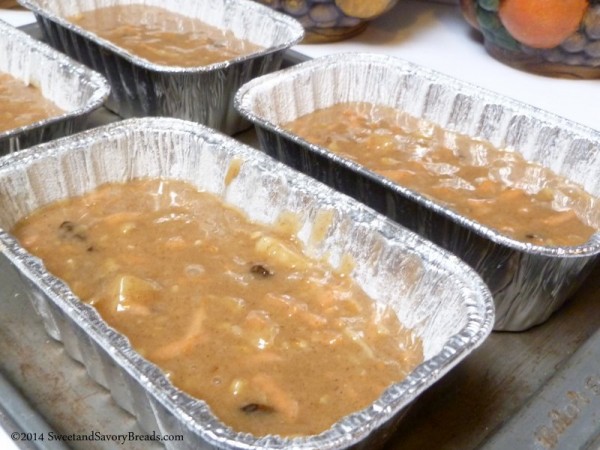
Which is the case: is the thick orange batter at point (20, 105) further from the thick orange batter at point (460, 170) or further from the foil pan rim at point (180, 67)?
the thick orange batter at point (460, 170)

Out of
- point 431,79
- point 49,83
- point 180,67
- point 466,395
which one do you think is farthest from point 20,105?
point 466,395

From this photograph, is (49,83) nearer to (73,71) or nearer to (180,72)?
(73,71)

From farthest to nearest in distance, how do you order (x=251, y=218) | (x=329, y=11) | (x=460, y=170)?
(x=329, y=11) < (x=460, y=170) < (x=251, y=218)

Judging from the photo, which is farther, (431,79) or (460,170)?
(431,79)

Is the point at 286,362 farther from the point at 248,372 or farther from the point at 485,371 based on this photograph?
the point at 485,371

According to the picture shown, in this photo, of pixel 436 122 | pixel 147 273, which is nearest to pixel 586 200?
pixel 436 122

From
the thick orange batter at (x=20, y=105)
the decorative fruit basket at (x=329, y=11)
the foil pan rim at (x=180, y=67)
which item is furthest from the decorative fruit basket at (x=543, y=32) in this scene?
the thick orange batter at (x=20, y=105)

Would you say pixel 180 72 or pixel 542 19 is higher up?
pixel 542 19

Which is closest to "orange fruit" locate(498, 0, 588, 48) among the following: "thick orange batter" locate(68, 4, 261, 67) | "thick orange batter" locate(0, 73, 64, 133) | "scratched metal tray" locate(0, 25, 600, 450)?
"thick orange batter" locate(68, 4, 261, 67)
